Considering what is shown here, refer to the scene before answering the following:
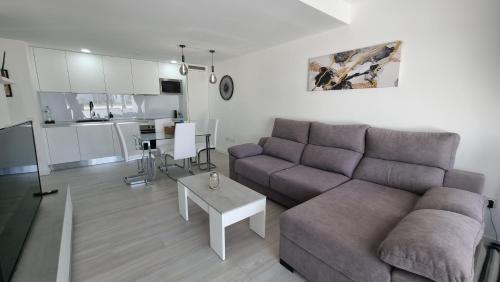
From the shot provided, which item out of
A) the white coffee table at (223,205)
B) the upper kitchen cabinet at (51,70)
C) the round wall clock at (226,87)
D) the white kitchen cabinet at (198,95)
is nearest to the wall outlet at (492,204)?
the white coffee table at (223,205)

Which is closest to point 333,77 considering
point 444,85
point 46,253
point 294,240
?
point 444,85

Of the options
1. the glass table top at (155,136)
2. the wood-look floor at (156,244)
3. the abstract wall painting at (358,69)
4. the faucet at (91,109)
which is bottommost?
the wood-look floor at (156,244)

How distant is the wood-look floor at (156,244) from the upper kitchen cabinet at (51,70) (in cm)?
225

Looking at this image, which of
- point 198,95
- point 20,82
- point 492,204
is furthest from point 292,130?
point 20,82

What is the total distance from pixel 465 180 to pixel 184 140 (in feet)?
10.6

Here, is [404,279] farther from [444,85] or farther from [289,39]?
[289,39]

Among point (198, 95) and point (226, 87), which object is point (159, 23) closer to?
point (226, 87)

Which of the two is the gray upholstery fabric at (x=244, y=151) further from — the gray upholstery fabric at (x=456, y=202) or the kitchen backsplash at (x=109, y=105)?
the kitchen backsplash at (x=109, y=105)

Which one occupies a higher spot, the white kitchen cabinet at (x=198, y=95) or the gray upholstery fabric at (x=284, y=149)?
the white kitchen cabinet at (x=198, y=95)

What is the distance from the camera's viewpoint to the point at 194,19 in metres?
2.54

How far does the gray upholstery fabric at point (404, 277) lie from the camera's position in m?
1.08

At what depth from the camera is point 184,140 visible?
3.36 m

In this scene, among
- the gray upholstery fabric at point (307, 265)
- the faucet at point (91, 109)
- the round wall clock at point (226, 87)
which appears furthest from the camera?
the round wall clock at point (226, 87)

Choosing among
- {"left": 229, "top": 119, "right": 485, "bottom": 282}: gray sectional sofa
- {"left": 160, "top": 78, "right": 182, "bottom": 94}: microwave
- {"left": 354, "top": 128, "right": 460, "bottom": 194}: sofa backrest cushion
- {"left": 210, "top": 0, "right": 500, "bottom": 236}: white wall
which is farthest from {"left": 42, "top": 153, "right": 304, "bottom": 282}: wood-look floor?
{"left": 160, "top": 78, "right": 182, "bottom": 94}: microwave
